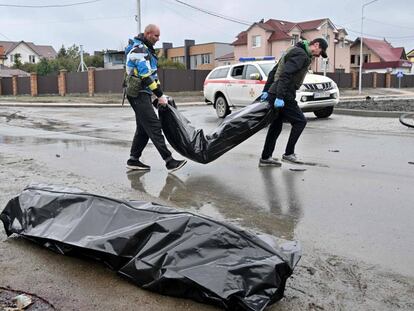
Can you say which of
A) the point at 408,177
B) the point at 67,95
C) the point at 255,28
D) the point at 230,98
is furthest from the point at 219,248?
the point at 255,28

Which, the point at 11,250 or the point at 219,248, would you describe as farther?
the point at 11,250


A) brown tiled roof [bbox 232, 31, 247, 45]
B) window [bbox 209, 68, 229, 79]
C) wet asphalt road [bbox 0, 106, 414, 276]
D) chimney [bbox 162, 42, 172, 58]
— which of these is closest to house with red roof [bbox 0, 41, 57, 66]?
chimney [bbox 162, 42, 172, 58]

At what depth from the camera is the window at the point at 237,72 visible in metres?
15.6

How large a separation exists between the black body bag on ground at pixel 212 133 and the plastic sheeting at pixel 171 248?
2.76 m

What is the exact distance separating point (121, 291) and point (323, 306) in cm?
124

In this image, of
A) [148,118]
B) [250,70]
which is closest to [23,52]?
[250,70]

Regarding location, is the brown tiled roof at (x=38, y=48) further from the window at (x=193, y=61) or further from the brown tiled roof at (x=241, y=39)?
the brown tiled roof at (x=241, y=39)

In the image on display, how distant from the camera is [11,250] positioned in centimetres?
382

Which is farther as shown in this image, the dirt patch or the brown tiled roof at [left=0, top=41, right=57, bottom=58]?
the brown tiled roof at [left=0, top=41, right=57, bottom=58]

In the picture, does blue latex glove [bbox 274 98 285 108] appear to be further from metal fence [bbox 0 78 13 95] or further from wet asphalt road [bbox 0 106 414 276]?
metal fence [bbox 0 78 13 95]

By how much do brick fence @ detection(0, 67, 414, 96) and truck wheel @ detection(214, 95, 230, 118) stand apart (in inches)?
839

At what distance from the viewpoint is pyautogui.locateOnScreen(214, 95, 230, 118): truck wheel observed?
52.2 feet

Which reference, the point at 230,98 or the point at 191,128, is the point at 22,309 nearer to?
the point at 191,128

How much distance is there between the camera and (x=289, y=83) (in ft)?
22.4
